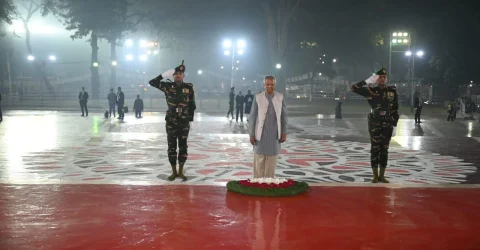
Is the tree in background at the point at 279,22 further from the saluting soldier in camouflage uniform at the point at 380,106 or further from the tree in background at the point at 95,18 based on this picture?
the saluting soldier in camouflage uniform at the point at 380,106

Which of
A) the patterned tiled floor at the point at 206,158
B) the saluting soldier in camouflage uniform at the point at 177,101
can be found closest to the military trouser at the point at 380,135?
the patterned tiled floor at the point at 206,158

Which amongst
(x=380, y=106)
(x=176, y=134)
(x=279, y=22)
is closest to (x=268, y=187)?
(x=176, y=134)

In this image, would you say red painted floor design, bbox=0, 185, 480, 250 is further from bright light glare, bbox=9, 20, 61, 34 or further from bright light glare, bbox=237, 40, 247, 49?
bright light glare, bbox=9, 20, 61, 34

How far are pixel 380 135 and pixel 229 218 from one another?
3.40m

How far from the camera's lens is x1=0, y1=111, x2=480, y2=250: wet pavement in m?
5.06

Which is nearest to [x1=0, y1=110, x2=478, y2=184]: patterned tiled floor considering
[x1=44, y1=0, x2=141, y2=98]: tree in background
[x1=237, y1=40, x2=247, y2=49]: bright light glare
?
[x1=237, y1=40, x2=247, y2=49]: bright light glare

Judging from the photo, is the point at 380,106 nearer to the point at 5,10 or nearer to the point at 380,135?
the point at 380,135

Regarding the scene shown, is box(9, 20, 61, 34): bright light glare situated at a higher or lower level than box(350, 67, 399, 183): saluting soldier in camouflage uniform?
higher

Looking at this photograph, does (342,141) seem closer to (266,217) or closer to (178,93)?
(178,93)

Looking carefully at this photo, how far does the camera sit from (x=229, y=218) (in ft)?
19.1

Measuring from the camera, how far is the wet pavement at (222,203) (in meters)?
5.06

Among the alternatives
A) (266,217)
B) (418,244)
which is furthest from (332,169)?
(418,244)

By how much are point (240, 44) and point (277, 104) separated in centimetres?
3723

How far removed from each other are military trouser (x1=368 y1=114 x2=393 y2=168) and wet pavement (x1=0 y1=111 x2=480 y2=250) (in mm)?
531
